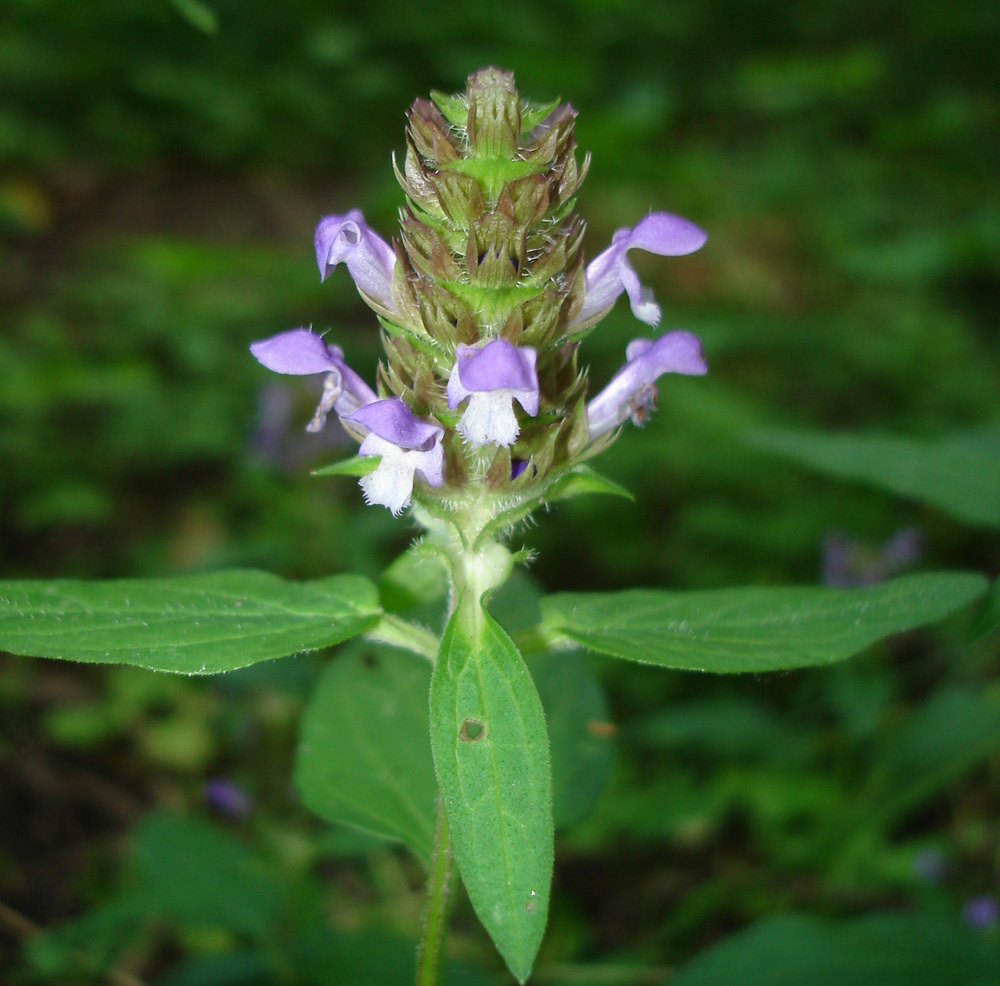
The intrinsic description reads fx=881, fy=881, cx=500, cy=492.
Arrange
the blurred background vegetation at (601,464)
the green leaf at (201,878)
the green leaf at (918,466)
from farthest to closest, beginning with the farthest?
the blurred background vegetation at (601,464) < the green leaf at (201,878) < the green leaf at (918,466)

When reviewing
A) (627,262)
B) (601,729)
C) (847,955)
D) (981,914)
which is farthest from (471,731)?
(981,914)

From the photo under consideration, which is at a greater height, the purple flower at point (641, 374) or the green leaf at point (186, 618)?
the purple flower at point (641, 374)

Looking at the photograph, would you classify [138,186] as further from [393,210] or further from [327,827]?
[327,827]

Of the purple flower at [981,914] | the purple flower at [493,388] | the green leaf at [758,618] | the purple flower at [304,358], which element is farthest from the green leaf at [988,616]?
the purple flower at [981,914]

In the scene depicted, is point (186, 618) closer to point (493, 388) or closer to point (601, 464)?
point (493, 388)

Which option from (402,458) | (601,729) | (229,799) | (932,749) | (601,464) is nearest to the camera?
(402,458)

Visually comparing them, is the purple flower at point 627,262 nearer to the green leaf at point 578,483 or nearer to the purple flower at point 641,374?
the purple flower at point 641,374

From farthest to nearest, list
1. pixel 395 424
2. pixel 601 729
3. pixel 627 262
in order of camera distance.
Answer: pixel 601 729 < pixel 627 262 < pixel 395 424
